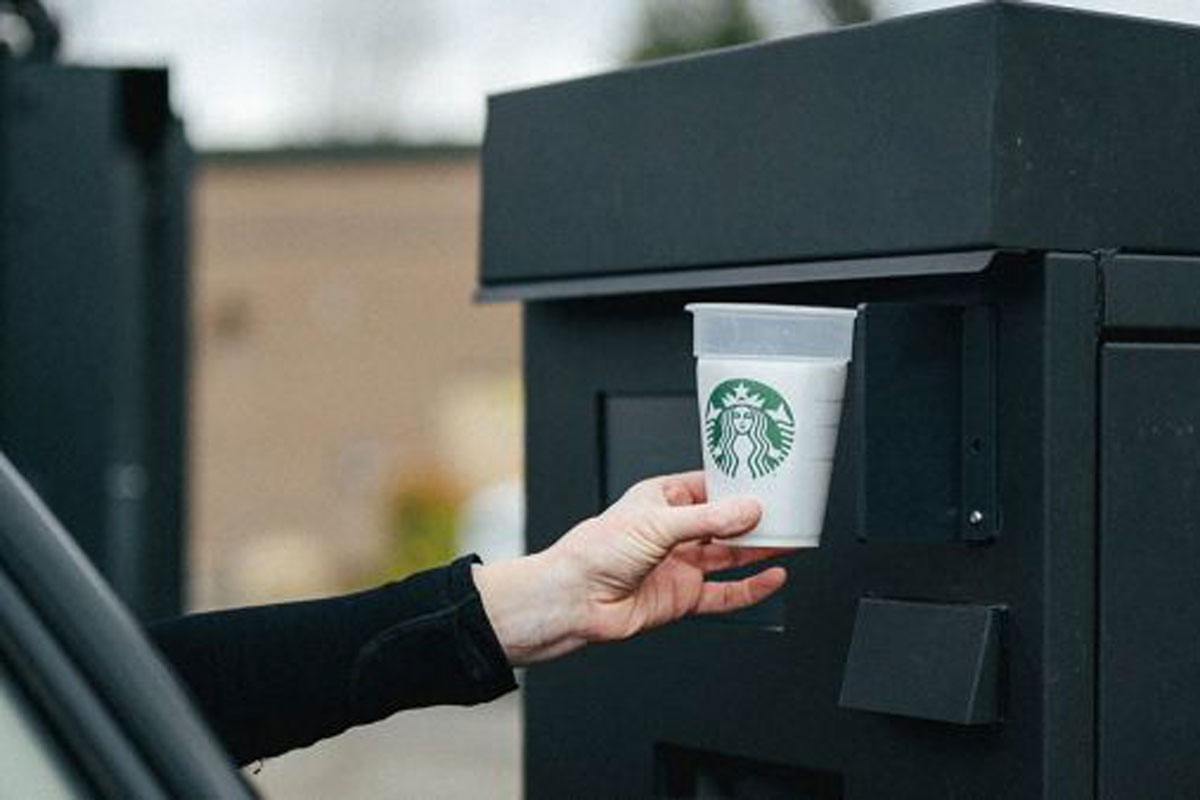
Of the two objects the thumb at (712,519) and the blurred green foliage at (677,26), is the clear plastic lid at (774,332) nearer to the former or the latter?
the thumb at (712,519)

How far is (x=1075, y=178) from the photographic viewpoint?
167 cm

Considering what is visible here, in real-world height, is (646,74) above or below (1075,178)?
above

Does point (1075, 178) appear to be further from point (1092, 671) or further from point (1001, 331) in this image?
point (1092, 671)

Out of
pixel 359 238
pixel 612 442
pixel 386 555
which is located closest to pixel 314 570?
pixel 386 555

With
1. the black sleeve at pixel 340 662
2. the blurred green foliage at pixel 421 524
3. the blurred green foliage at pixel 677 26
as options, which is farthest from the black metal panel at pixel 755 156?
the blurred green foliage at pixel 677 26

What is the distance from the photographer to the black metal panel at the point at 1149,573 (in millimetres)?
1676

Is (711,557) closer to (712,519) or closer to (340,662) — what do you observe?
(712,519)

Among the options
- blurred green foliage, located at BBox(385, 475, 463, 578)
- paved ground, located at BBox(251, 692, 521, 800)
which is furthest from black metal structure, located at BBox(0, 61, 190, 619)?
blurred green foliage, located at BBox(385, 475, 463, 578)

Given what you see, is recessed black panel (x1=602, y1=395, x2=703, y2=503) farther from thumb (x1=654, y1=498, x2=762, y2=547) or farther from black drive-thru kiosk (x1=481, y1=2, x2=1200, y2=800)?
thumb (x1=654, y1=498, x2=762, y2=547)

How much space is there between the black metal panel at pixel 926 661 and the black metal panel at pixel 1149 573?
9 cm

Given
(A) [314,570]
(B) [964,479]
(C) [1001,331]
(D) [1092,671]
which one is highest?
(C) [1001,331]

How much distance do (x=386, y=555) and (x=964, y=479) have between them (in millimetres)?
16689

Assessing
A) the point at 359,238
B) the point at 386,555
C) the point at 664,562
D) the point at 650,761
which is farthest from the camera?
the point at 359,238

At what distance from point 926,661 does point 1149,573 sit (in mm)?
195
